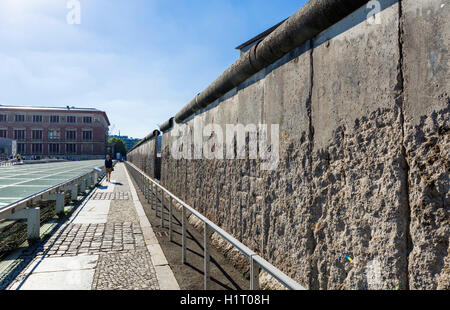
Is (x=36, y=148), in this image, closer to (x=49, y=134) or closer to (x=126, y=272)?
(x=49, y=134)

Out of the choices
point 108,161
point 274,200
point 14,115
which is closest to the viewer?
point 274,200

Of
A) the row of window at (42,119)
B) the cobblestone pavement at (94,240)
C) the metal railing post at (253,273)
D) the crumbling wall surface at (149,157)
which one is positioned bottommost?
the cobblestone pavement at (94,240)

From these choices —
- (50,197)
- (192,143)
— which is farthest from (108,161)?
(192,143)

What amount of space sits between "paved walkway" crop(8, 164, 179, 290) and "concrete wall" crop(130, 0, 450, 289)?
172 centimetres

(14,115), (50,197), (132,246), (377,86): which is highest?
(14,115)

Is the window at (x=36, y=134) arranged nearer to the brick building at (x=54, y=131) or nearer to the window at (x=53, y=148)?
the brick building at (x=54, y=131)

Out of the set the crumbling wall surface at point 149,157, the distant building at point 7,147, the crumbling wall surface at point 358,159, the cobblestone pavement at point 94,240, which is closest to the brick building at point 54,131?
the distant building at point 7,147

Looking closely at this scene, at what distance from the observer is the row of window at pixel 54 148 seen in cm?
7262

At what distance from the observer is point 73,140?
75250 mm

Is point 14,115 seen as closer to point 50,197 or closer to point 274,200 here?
point 50,197

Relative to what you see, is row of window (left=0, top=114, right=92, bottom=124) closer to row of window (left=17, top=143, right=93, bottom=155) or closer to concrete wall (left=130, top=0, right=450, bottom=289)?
row of window (left=17, top=143, right=93, bottom=155)

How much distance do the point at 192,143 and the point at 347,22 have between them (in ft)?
14.9

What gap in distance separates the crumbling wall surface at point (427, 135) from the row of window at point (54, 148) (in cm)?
8301

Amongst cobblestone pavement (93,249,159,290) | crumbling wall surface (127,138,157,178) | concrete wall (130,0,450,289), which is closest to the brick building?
crumbling wall surface (127,138,157,178)
